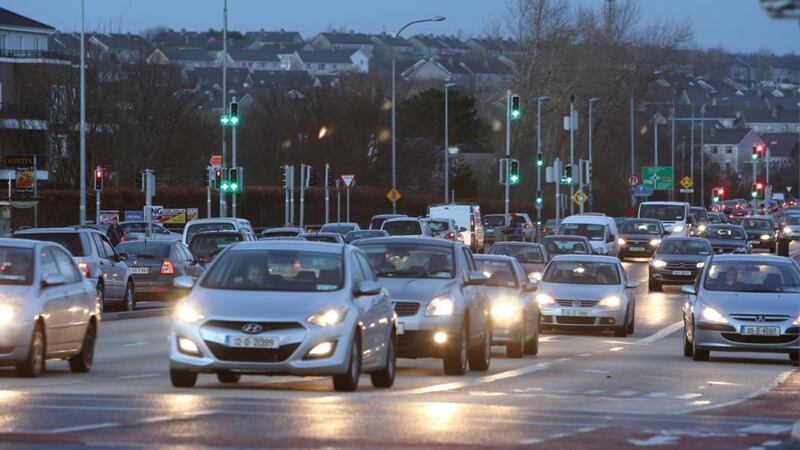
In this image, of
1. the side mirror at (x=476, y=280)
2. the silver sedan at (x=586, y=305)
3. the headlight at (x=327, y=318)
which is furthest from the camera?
the silver sedan at (x=586, y=305)

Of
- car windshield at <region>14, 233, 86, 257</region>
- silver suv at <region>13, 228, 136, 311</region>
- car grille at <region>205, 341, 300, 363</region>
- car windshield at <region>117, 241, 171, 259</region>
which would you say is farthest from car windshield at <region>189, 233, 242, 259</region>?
car grille at <region>205, 341, 300, 363</region>

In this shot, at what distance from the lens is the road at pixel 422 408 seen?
539 inches

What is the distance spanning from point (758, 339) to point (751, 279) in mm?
1830

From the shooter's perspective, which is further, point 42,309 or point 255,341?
point 42,309

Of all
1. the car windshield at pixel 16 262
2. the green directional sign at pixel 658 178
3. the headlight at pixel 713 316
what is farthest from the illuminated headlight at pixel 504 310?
the green directional sign at pixel 658 178

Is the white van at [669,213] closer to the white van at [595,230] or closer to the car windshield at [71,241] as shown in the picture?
the white van at [595,230]

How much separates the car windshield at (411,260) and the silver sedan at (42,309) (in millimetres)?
3370

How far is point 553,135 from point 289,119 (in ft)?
51.1

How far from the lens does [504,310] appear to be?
90.0ft

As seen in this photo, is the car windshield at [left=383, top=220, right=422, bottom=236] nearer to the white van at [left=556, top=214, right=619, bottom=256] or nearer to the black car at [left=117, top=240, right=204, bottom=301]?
the white van at [left=556, top=214, right=619, bottom=256]

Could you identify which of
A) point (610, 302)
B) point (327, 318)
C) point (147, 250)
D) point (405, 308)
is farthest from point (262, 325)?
point (147, 250)

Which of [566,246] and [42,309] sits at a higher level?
[42,309]

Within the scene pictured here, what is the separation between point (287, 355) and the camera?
1752 centimetres

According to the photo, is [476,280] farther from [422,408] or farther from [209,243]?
[209,243]
